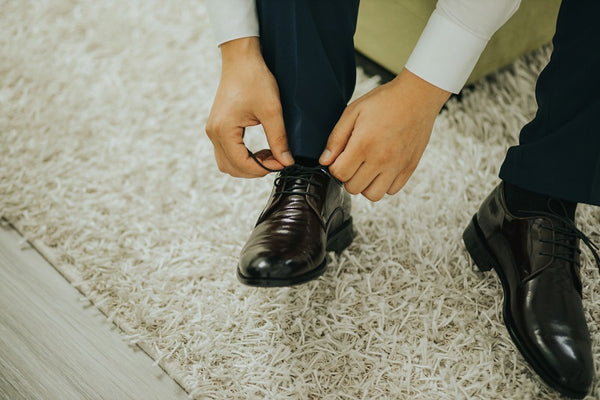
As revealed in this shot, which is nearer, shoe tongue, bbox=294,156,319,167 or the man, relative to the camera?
the man

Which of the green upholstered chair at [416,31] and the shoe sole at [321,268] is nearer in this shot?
the shoe sole at [321,268]

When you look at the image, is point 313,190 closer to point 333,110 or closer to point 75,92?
point 333,110

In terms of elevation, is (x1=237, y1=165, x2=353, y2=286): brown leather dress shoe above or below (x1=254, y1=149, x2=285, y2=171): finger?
below

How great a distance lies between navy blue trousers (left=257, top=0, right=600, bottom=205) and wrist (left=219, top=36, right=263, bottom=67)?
21mm

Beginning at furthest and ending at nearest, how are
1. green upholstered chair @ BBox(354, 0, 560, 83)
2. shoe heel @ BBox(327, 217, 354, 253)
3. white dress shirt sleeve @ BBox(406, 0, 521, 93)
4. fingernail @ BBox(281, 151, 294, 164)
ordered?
green upholstered chair @ BBox(354, 0, 560, 83), shoe heel @ BBox(327, 217, 354, 253), fingernail @ BBox(281, 151, 294, 164), white dress shirt sleeve @ BBox(406, 0, 521, 93)

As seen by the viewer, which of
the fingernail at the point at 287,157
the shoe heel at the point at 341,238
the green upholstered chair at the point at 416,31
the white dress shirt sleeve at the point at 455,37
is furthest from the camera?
the green upholstered chair at the point at 416,31

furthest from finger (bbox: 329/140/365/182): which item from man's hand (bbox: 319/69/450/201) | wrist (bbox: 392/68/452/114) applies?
wrist (bbox: 392/68/452/114)

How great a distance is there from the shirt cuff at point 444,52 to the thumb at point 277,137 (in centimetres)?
→ 20

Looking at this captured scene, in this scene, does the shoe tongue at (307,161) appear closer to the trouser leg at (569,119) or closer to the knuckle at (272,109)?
the knuckle at (272,109)

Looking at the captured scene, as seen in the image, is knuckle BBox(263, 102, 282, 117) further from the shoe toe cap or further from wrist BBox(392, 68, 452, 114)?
the shoe toe cap

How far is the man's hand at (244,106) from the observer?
2.15 feet

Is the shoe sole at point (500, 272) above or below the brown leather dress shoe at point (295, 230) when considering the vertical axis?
below

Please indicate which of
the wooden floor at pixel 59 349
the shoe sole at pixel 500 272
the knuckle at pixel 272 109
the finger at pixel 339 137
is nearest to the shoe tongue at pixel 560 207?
the shoe sole at pixel 500 272

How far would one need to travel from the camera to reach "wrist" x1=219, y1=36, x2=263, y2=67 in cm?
67
